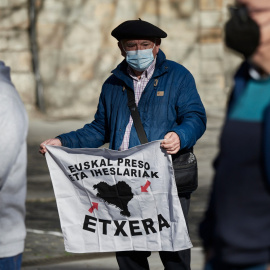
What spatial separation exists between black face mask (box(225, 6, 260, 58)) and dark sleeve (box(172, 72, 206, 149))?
1.97 metres

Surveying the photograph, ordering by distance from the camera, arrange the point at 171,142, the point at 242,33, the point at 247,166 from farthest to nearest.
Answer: the point at 171,142, the point at 242,33, the point at 247,166

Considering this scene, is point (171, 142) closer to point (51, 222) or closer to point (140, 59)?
point (140, 59)

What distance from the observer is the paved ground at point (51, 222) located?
23.6 ft

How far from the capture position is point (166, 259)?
5.43 m

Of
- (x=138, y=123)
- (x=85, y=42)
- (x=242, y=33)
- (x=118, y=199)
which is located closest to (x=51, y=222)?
(x=118, y=199)

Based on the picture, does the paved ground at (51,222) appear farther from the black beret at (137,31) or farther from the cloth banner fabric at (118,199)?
the black beret at (137,31)

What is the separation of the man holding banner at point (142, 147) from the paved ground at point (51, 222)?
158cm

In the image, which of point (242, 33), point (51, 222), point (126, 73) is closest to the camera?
point (242, 33)

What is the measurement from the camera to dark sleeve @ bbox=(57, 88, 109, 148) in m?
5.64

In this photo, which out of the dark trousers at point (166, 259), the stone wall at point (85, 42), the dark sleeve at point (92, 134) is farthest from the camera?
the stone wall at point (85, 42)

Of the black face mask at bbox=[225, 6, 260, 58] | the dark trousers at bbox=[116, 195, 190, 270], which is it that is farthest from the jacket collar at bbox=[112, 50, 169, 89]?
the black face mask at bbox=[225, 6, 260, 58]

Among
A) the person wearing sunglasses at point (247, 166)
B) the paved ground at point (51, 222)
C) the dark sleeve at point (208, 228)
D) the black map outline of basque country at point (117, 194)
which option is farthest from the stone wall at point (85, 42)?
the person wearing sunglasses at point (247, 166)

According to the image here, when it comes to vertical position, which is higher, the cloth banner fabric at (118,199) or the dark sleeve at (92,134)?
the dark sleeve at (92,134)

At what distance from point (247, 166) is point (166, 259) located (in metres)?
2.62
